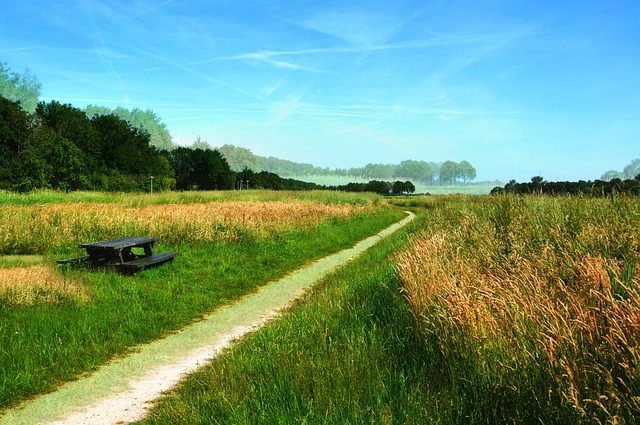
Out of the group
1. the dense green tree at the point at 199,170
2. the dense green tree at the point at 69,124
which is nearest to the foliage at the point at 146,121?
the dense green tree at the point at 199,170

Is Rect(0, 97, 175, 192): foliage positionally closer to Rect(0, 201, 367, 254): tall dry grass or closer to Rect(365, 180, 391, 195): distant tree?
Rect(0, 201, 367, 254): tall dry grass

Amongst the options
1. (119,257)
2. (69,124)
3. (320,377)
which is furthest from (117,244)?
(69,124)

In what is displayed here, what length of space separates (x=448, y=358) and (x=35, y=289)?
7.71 m

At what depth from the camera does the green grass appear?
397 centimetres

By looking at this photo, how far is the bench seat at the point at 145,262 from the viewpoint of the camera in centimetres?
1075

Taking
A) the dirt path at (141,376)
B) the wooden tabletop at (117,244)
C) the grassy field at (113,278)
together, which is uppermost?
the wooden tabletop at (117,244)

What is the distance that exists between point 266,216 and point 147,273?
9007mm

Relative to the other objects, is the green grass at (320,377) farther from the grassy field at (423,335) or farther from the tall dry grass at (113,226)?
the tall dry grass at (113,226)

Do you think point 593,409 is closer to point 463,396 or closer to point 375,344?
point 463,396

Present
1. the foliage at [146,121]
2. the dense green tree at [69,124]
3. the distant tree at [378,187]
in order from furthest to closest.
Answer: the foliage at [146,121] → the distant tree at [378,187] → the dense green tree at [69,124]

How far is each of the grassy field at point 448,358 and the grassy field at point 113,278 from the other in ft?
7.32

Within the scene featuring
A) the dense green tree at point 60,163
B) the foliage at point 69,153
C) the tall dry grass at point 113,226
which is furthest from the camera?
the dense green tree at point 60,163

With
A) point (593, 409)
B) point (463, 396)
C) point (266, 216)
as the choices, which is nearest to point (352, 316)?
point (463, 396)

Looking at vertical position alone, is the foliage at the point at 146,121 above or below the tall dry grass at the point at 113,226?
above
